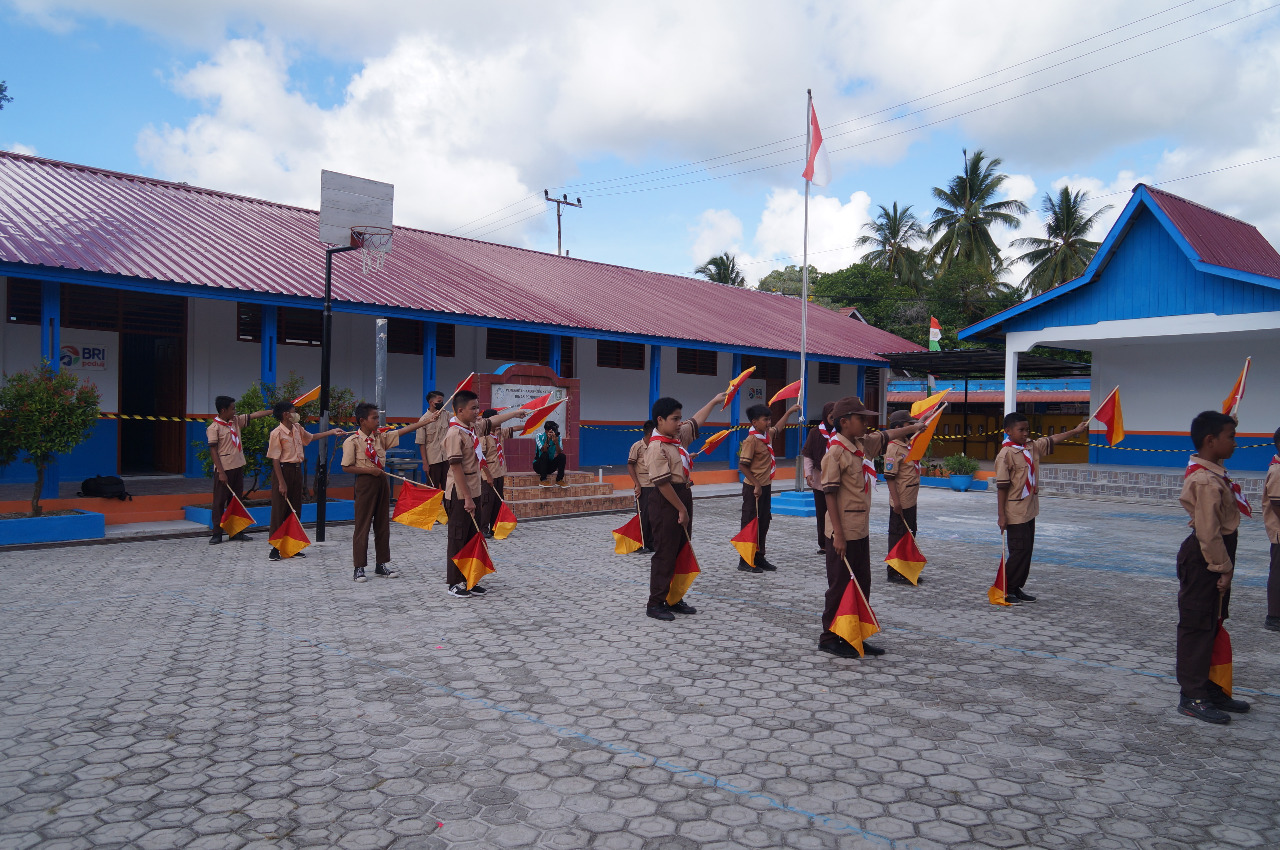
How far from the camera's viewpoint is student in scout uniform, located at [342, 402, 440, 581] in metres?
8.26

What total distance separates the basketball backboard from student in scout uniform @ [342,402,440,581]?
13.3 ft

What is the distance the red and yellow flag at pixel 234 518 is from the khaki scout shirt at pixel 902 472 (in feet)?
26.1

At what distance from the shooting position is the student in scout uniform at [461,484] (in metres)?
7.50

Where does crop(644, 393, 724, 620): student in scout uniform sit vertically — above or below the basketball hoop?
below

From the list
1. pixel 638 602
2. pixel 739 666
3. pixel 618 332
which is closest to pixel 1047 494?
pixel 618 332

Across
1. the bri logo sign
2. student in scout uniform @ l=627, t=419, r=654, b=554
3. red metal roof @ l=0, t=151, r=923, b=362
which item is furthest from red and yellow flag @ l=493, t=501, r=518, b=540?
the bri logo sign

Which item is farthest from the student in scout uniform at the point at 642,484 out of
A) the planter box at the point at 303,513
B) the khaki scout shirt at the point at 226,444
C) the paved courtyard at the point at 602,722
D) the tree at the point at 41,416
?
the tree at the point at 41,416

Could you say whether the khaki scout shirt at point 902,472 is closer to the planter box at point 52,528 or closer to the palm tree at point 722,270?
the planter box at point 52,528

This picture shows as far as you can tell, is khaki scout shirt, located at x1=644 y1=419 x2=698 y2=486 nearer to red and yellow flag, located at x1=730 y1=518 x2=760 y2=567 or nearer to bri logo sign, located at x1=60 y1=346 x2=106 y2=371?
red and yellow flag, located at x1=730 y1=518 x2=760 y2=567

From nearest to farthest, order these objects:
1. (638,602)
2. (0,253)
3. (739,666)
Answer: (739,666) < (638,602) < (0,253)

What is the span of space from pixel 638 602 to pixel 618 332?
425 inches

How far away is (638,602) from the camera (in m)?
7.55

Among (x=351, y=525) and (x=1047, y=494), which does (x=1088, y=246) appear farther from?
(x=351, y=525)

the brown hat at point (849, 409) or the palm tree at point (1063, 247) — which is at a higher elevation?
the palm tree at point (1063, 247)
